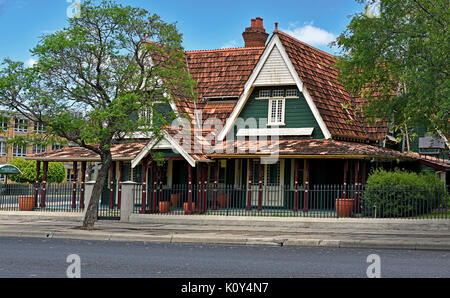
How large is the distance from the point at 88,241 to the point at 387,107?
12347mm

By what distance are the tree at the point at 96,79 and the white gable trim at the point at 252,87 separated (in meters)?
6.74

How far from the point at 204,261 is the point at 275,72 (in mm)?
16898

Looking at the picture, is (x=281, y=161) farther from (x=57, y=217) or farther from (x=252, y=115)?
(x=57, y=217)

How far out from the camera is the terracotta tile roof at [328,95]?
28344mm

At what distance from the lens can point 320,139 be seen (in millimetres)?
28062

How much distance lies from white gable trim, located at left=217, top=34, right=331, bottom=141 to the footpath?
20.2ft

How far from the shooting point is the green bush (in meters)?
22.1

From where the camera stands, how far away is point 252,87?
29547mm

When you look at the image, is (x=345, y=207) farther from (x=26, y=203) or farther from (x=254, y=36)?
(x=254, y=36)

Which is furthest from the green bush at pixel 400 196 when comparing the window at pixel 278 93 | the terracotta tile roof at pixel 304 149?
the window at pixel 278 93
